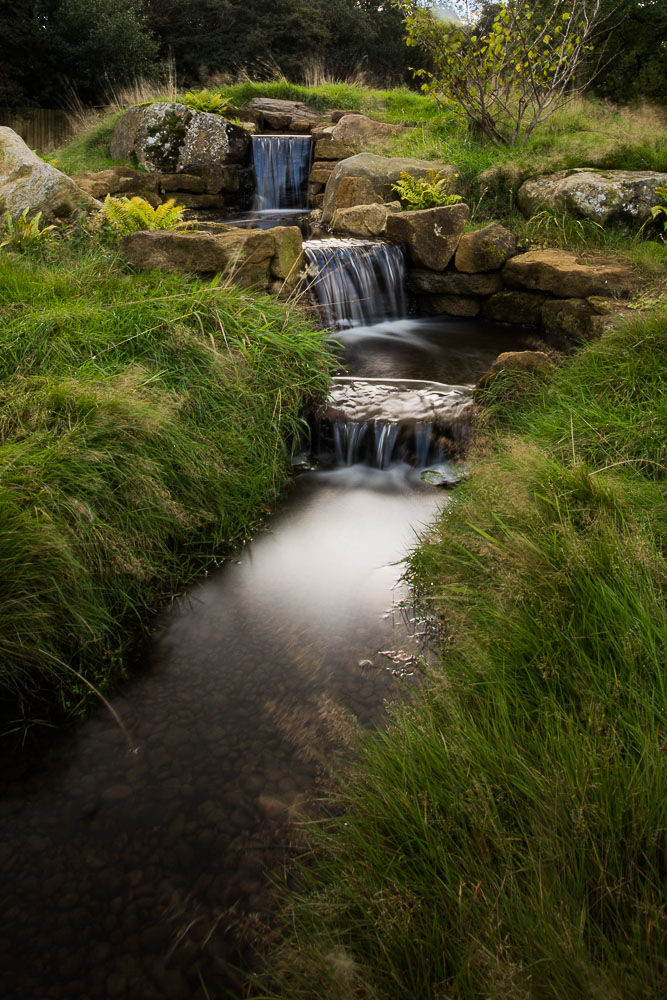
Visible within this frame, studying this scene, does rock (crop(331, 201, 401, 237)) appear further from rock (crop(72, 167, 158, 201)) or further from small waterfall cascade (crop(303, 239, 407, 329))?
rock (crop(72, 167, 158, 201))

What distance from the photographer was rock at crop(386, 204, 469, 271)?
6.74 metres

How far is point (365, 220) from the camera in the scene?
7250mm

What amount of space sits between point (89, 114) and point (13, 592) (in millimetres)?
14905

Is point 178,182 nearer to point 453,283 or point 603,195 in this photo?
point 453,283

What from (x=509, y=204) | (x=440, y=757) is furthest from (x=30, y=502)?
(x=509, y=204)

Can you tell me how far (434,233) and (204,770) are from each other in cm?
635

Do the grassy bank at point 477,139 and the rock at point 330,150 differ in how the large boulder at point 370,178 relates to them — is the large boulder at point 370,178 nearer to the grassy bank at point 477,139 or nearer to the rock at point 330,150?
the grassy bank at point 477,139

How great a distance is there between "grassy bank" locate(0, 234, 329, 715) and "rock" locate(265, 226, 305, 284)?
0.89m

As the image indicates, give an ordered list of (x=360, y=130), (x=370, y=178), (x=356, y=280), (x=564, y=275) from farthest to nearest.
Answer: (x=360, y=130)
(x=370, y=178)
(x=356, y=280)
(x=564, y=275)

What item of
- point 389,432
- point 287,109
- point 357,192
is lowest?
point 389,432

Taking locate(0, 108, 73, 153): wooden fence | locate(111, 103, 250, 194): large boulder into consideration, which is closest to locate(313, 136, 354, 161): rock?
locate(111, 103, 250, 194): large boulder

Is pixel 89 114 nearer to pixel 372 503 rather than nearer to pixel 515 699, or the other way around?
pixel 372 503

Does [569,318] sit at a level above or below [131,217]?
below

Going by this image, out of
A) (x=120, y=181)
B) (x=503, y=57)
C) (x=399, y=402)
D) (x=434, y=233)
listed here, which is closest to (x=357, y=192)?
(x=434, y=233)
